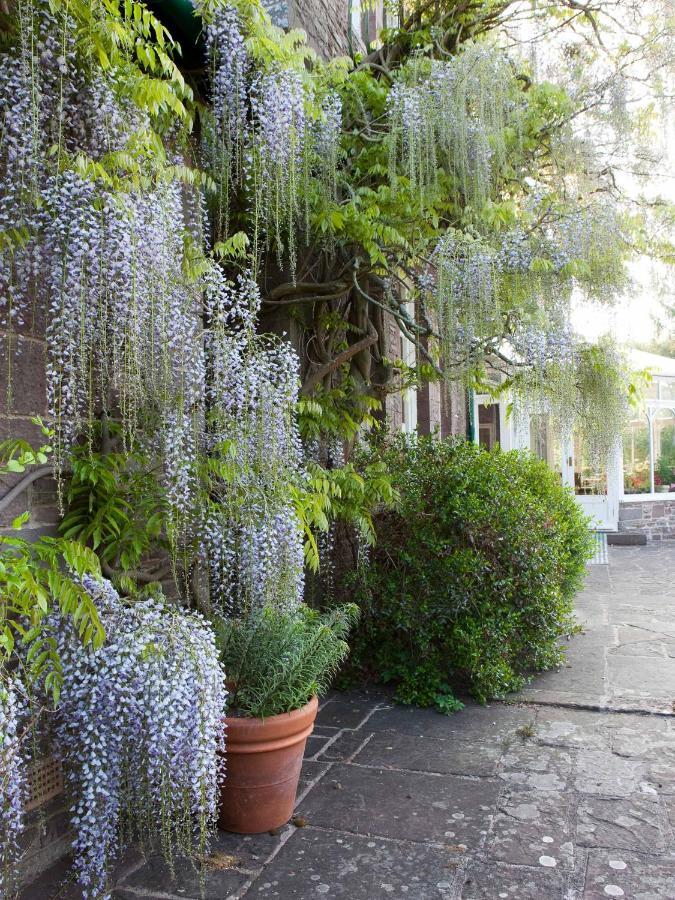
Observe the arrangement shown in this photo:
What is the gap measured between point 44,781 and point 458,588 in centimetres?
240

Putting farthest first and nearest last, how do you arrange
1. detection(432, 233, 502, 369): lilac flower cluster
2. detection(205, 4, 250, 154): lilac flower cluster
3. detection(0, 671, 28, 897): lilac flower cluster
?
detection(432, 233, 502, 369): lilac flower cluster
detection(205, 4, 250, 154): lilac flower cluster
detection(0, 671, 28, 897): lilac flower cluster

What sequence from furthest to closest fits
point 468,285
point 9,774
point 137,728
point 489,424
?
point 489,424 < point 468,285 < point 137,728 < point 9,774

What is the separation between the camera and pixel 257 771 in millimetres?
2662

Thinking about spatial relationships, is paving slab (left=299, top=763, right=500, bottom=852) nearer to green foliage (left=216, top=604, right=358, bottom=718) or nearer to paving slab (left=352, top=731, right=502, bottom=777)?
paving slab (left=352, top=731, right=502, bottom=777)

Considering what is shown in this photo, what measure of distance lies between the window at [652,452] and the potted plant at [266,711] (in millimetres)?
9741

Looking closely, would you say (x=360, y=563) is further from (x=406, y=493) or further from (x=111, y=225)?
(x=111, y=225)

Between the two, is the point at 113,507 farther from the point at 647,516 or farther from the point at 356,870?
the point at 647,516

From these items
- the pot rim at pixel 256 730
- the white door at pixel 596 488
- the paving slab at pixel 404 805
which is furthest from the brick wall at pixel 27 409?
the white door at pixel 596 488

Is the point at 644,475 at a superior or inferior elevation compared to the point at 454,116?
inferior

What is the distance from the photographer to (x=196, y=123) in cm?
377

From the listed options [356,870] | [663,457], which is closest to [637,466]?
[663,457]

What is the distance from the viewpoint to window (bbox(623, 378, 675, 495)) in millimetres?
11477

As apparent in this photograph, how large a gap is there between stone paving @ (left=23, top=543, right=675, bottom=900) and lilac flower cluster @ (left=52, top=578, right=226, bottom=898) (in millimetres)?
351

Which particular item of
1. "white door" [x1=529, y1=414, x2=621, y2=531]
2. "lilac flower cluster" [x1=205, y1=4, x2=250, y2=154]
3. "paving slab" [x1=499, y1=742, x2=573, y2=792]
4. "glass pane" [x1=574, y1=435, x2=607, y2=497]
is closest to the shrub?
"paving slab" [x1=499, y1=742, x2=573, y2=792]
